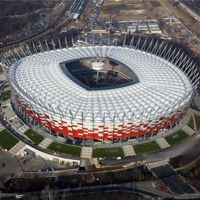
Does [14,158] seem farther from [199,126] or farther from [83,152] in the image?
[199,126]

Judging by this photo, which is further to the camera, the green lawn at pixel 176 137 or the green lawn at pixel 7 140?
the green lawn at pixel 176 137

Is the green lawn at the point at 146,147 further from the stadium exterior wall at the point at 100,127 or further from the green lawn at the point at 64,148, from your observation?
the green lawn at the point at 64,148

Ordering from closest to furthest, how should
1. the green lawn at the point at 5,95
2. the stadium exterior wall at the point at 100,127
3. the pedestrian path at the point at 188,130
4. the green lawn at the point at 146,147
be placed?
the stadium exterior wall at the point at 100,127
the green lawn at the point at 146,147
the pedestrian path at the point at 188,130
the green lawn at the point at 5,95

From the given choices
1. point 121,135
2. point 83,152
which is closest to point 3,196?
point 83,152

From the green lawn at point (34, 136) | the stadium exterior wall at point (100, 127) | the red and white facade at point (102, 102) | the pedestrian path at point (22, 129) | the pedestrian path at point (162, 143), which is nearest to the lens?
the red and white facade at point (102, 102)

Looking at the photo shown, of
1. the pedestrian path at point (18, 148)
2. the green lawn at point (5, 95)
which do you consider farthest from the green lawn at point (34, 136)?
the green lawn at point (5, 95)

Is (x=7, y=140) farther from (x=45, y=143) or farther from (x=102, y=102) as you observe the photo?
(x=102, y=102)

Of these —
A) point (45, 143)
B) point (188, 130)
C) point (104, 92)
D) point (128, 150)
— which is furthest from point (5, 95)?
point (188, 130)
